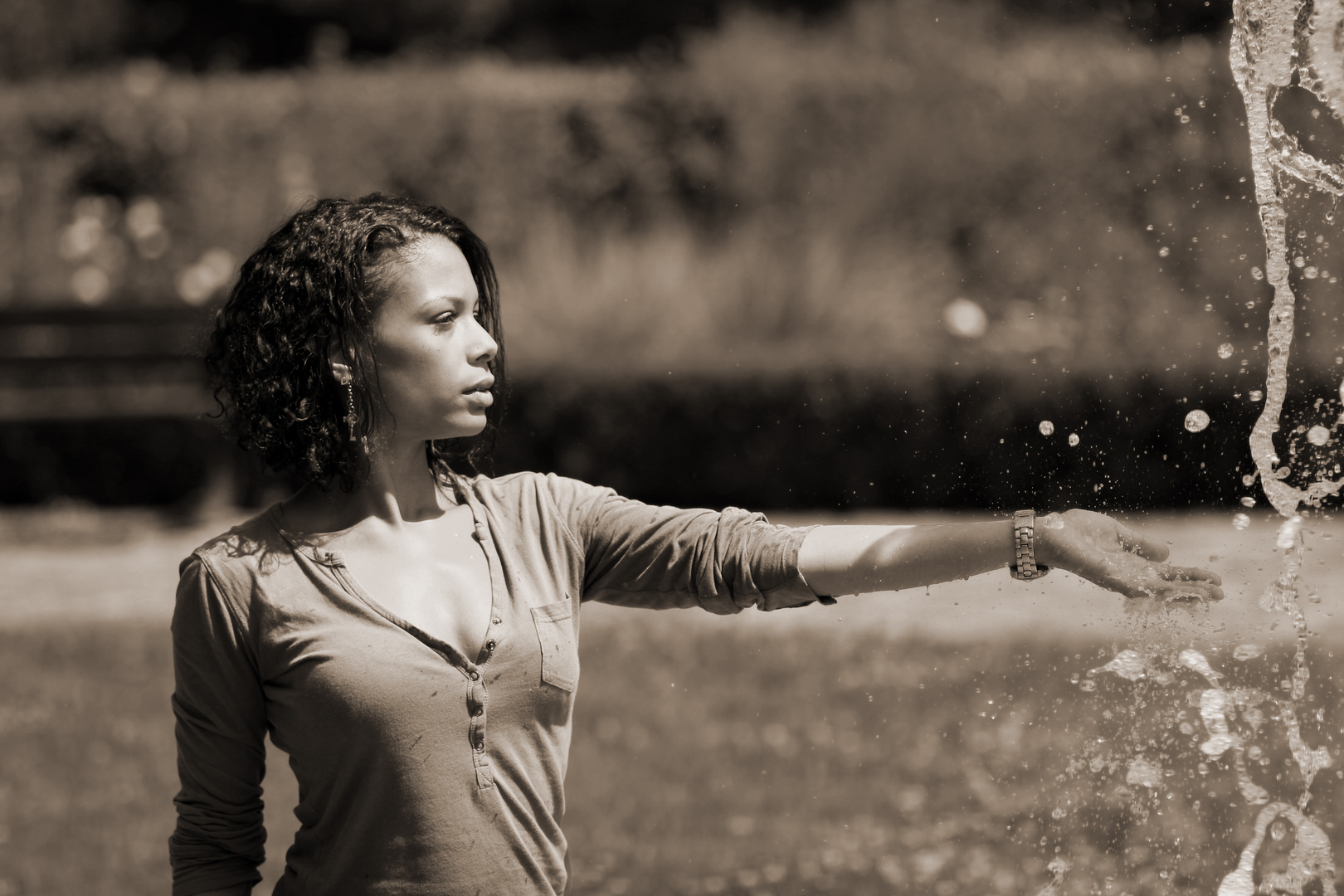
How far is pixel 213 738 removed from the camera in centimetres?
189

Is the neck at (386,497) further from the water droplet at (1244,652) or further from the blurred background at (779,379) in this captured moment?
the water droplet at (1244,652)

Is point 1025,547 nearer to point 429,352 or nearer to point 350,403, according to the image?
point 429,352

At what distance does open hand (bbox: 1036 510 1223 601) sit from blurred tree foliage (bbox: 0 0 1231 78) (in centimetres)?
1470

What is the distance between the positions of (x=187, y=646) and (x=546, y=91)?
10278 mm

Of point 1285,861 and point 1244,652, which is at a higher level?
point 1244,652

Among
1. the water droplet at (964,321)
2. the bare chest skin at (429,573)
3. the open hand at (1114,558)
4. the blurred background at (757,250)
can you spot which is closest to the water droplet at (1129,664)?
the open hand at (1114,558)

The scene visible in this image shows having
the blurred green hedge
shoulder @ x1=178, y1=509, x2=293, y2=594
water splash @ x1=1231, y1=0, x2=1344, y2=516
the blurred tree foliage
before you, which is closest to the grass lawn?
water splash @ x1=1231, y1=0, x2=1344, y2=516

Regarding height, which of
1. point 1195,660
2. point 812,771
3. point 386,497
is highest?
point 386,497

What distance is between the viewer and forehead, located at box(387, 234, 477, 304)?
199cm

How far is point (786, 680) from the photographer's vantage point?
5.07 m

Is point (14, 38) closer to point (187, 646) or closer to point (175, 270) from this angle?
point (175, 270)

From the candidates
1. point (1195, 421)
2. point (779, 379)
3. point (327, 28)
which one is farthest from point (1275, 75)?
point (327, 28)

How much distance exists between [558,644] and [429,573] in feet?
0.65

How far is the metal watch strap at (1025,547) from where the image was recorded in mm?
1921
